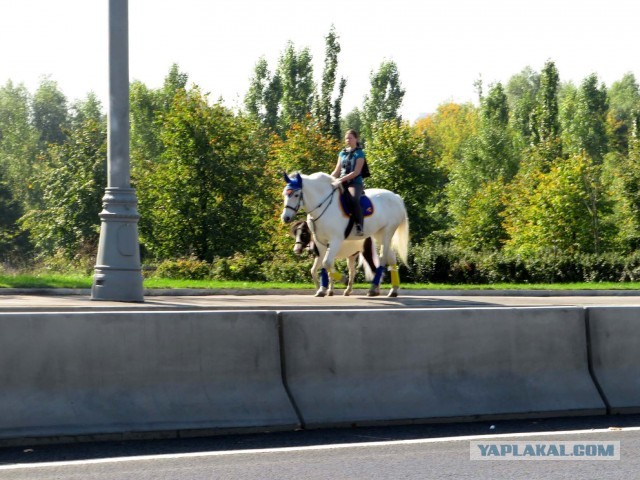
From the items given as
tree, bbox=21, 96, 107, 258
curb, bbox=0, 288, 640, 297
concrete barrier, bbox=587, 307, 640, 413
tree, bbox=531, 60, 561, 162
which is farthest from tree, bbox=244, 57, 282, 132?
concrete barrier, bbox=587, 307, 640, 413

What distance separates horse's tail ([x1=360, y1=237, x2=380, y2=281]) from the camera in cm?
1892

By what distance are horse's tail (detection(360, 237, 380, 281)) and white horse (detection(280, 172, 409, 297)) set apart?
0.13 meters

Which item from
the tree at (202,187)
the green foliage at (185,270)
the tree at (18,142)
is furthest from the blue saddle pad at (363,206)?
the tree at (18,142)

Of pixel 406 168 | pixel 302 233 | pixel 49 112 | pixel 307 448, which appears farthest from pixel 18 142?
pixel 307 448

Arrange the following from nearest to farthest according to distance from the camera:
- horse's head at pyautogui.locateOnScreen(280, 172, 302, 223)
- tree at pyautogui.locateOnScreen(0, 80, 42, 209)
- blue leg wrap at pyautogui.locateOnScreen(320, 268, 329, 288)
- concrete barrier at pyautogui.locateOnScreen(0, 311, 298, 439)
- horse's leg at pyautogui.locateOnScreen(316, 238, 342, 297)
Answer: concrete barrier at pyautogui.locateOnScreen(0, 311, 298, 439)
horse's head at pyautogui.locateOnScreen(280, 172, 302, 223)
horse's leg at pyautogui.locateOnScreen(316, 238, 342, 297)
blue leg wrap at pyautogui.locateOnScreen(320, 268, 329, 288)
tree at pyautogui.locateOnScreen(0, 80, 42, 209)

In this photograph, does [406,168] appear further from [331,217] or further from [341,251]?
[331,217]

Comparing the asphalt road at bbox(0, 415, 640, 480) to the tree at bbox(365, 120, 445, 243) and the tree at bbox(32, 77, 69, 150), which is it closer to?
the tree at bbox(365, 120, 445, 243)

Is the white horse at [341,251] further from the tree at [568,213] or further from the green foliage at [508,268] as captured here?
the tree at [568,213]

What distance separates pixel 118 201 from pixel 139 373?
624cm

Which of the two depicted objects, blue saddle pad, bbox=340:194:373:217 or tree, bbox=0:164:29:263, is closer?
blue saddle pad, bbox=340:194:373:217

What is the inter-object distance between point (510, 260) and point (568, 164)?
25.8 metres

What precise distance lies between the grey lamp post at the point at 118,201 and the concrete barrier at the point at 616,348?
642cm

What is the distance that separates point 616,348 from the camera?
10.7m

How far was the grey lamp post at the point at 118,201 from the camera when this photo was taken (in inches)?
573
